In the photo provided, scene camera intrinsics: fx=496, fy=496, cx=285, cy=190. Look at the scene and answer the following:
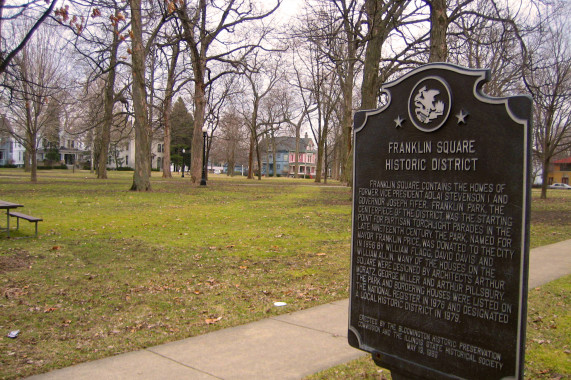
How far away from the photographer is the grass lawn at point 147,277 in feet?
17.9

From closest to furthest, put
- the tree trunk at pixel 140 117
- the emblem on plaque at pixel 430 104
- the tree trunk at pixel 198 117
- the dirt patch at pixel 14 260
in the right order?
the emblem on plaque at pixel 430 104
the dirt patch at pixel 14 260
the tree trunk at pixel 140 117
the tree trunk at pixel 198 117

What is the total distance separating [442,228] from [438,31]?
1299 centimetres

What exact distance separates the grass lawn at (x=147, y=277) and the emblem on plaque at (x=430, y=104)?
351 cm

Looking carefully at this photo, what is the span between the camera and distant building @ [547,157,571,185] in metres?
97.9

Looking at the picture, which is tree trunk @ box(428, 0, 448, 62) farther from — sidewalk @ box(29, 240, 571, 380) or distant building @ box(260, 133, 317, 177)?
distant building @ box(260, 133, 317, 177)

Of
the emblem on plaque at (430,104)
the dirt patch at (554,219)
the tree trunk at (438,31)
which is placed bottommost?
the dirt patch at (554,219)

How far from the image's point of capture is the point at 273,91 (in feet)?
196

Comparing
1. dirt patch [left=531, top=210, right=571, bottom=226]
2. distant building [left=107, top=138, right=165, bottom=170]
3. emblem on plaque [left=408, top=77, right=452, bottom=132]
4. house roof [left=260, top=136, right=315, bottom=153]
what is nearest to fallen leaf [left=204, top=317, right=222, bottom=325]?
emblem on plaque [left=408, top=77, right=452, bottom=132]

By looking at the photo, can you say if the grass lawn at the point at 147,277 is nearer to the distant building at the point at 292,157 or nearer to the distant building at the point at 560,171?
the distant building at the point at 560,171

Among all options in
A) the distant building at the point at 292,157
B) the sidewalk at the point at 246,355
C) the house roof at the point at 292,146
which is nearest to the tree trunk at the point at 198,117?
the sidewalk at the point at 246,355

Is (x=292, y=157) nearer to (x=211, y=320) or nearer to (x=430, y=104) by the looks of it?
(x=211, y=320)

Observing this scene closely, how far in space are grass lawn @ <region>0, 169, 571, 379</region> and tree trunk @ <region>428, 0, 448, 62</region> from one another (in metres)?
5.84

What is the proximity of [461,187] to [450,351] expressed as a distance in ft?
3.72

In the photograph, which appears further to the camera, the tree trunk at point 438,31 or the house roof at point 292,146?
the house roof at point 292,146
